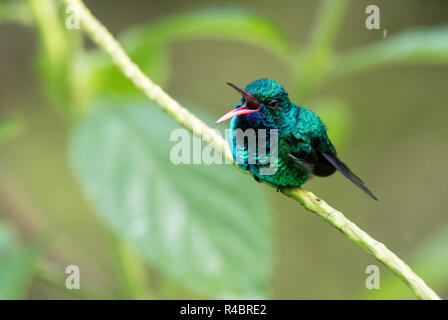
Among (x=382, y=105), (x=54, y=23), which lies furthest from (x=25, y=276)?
(x=382, y=105)

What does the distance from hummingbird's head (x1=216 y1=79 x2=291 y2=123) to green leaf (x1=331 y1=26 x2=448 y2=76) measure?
60 cm

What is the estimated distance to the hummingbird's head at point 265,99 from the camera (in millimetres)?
599

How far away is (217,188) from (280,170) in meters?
0.53

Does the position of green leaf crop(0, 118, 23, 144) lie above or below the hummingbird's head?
above

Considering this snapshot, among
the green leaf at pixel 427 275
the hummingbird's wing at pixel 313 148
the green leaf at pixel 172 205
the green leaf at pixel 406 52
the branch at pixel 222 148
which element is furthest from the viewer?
the green leaf at pixel 427 275

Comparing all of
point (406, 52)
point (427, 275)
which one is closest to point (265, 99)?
point (406, 52)

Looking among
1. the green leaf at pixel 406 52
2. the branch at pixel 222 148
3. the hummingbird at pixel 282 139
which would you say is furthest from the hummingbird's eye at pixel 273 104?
the green leaf at pixel 406 52

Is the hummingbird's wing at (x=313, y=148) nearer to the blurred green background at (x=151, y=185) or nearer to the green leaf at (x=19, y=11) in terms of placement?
the blurred green background at (x=151, y=185)

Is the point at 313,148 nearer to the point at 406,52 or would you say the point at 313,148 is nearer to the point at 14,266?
the point at 406,52

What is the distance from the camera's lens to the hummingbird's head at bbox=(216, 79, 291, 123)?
1.96ft

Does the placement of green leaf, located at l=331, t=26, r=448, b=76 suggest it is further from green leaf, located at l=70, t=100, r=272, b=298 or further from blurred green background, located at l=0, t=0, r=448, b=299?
green leaf, located at l=70, t=100, r=272, b=298

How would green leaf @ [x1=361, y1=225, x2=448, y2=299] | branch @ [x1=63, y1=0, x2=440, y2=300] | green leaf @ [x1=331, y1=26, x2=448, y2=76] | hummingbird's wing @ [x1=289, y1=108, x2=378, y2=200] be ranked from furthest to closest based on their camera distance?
1. green leaf @ [x1=361, y1=225, x2=448, y2=299]
2. green leaf @ [x1=331, y1=26, x2=448, y2=76]
3. hummingbird's wing @ [x1=289, y1=108, x2=378, y2=200]
4. branch @ [x1=63, y1=0, x2=440, y2=300]

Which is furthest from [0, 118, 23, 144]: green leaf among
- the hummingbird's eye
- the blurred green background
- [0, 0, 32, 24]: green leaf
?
the hummingbird's eye
